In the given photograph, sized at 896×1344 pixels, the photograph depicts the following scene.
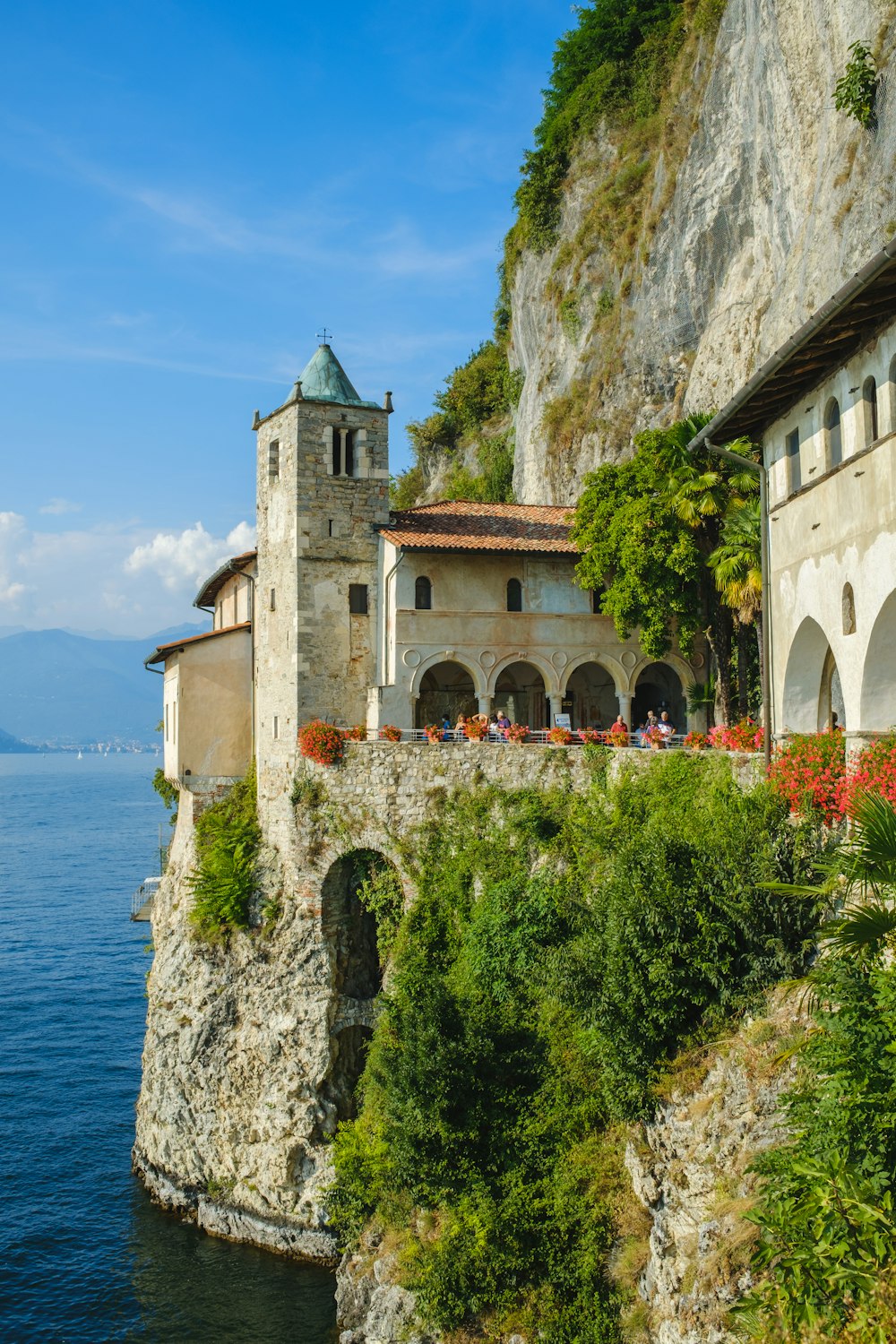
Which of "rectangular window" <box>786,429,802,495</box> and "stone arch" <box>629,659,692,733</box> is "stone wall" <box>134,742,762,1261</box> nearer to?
"rectangular window" <box>786,429,802,495</box>

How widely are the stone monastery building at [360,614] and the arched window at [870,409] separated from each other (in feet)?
51.7

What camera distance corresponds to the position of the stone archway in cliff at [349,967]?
2847 cm

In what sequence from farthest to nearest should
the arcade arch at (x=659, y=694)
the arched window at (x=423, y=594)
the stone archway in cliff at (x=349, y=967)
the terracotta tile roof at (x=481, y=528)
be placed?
1. the arcade arch at (x=659, y=694)
2. the arched window at (x=423, y=594)
3. the terracotta tile roof at (x=481, y=528)
4. the stone archway in cliff at (x=349, y=967)

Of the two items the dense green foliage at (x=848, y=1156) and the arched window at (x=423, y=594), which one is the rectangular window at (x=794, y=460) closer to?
the dense green foliage at (x=848, y=1156)

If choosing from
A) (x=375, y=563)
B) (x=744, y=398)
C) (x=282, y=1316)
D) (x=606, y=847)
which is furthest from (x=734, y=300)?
(x=282, y=1316)

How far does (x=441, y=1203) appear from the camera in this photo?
21562 mm

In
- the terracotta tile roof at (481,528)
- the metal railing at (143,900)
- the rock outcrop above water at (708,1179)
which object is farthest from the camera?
the metal railing at (143,900)

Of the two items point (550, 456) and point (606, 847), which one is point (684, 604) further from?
point (550, 456)

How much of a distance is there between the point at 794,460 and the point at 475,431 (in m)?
47.2

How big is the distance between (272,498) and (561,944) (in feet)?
54.6

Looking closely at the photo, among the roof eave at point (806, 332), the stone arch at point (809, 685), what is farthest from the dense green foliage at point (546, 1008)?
the roof eave at point (806, 332)

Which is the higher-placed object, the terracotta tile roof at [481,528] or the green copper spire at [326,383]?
the green copper spire at [326,383]

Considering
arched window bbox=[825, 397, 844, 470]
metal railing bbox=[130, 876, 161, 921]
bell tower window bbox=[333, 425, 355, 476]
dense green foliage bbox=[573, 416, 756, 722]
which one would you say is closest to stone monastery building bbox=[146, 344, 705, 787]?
bell tower window bbox=[333, 425, 355, 476]

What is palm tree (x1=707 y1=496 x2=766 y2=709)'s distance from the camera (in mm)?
26922
